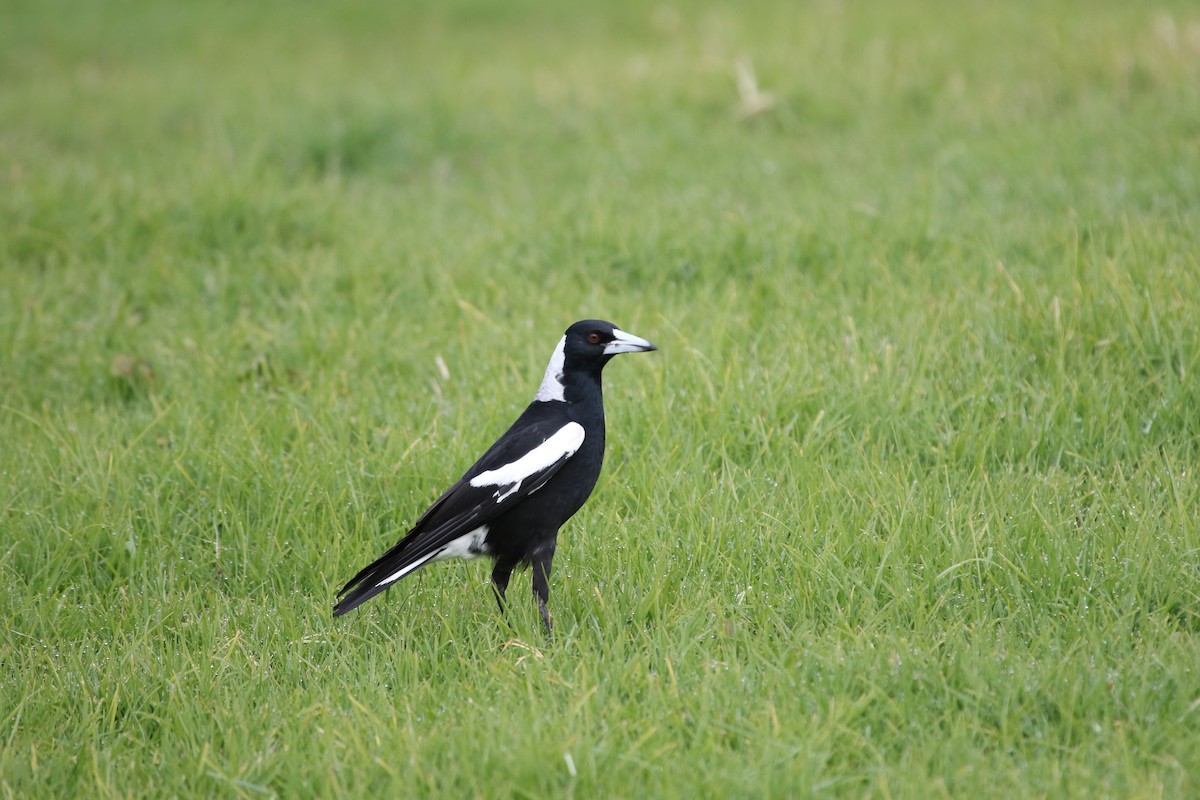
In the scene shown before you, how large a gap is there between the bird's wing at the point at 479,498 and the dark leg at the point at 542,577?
0.19 m

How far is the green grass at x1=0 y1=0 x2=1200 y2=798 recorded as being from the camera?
288 centimetres

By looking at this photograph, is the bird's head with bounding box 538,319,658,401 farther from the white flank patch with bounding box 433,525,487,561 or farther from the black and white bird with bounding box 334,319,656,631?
the white flank patch with bounding box 433,525,487,561

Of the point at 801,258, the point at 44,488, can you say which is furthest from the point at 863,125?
the point at 44,488

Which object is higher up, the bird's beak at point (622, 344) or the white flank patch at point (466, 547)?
the bird's beak at point (622, 344)

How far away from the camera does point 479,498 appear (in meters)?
3.51

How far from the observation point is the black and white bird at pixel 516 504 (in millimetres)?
3426

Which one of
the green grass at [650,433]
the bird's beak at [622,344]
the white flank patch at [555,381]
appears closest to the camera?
the green grass at [650,433]

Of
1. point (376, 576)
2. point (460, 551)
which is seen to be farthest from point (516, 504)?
point (376, 576)

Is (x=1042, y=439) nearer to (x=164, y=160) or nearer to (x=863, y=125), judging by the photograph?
(x=863, y=125)

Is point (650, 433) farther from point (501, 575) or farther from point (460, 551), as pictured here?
point (460, 551)

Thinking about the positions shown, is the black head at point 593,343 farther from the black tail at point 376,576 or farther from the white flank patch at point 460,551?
the black tail at point 376,576

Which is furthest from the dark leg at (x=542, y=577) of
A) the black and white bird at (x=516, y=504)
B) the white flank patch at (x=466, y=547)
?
the white flank patch at (x=466, y=547)

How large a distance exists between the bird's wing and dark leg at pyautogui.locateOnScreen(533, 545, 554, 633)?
19 centimetres

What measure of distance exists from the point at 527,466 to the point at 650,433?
977 millimetres
